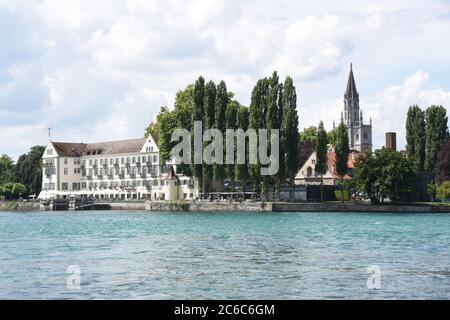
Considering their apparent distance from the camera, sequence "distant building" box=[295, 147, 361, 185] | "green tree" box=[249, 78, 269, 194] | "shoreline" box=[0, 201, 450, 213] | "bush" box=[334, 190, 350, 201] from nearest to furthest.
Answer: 1. "green tree" box=[249, 78, 269, 194]
2. "shoreline" box=[0, 201, 450, 213]
3. "bush" box=[334, 190, 350, 201]
4. "distant building" box=[295, 147, 361, 185]

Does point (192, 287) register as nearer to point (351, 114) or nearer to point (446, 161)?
point (446, 161)

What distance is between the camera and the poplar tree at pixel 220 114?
90.5 m

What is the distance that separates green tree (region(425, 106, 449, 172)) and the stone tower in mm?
96456

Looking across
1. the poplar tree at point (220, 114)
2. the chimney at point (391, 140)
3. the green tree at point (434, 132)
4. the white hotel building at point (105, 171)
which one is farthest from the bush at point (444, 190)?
the white hotel building at point (105, 171)

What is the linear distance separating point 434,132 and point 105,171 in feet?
215

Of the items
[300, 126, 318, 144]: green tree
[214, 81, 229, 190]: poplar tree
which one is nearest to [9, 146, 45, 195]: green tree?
[300, 126, 318, 144]: green tree

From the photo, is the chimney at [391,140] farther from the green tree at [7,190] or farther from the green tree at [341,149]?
the green tree at [7,190]

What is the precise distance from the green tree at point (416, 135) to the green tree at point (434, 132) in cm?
75

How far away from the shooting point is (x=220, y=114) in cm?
9275

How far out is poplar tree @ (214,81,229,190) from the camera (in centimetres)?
9049

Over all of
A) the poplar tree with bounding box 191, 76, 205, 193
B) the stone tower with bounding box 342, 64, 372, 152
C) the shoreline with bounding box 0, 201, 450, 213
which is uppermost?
the stone tower with bounding box 342, 64, 372, 152

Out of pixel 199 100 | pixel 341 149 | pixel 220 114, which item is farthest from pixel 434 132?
pixel 199 100

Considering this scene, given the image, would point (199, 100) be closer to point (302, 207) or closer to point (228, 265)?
point (302, 207)

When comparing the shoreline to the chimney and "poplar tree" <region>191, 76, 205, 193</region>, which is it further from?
the chimney
